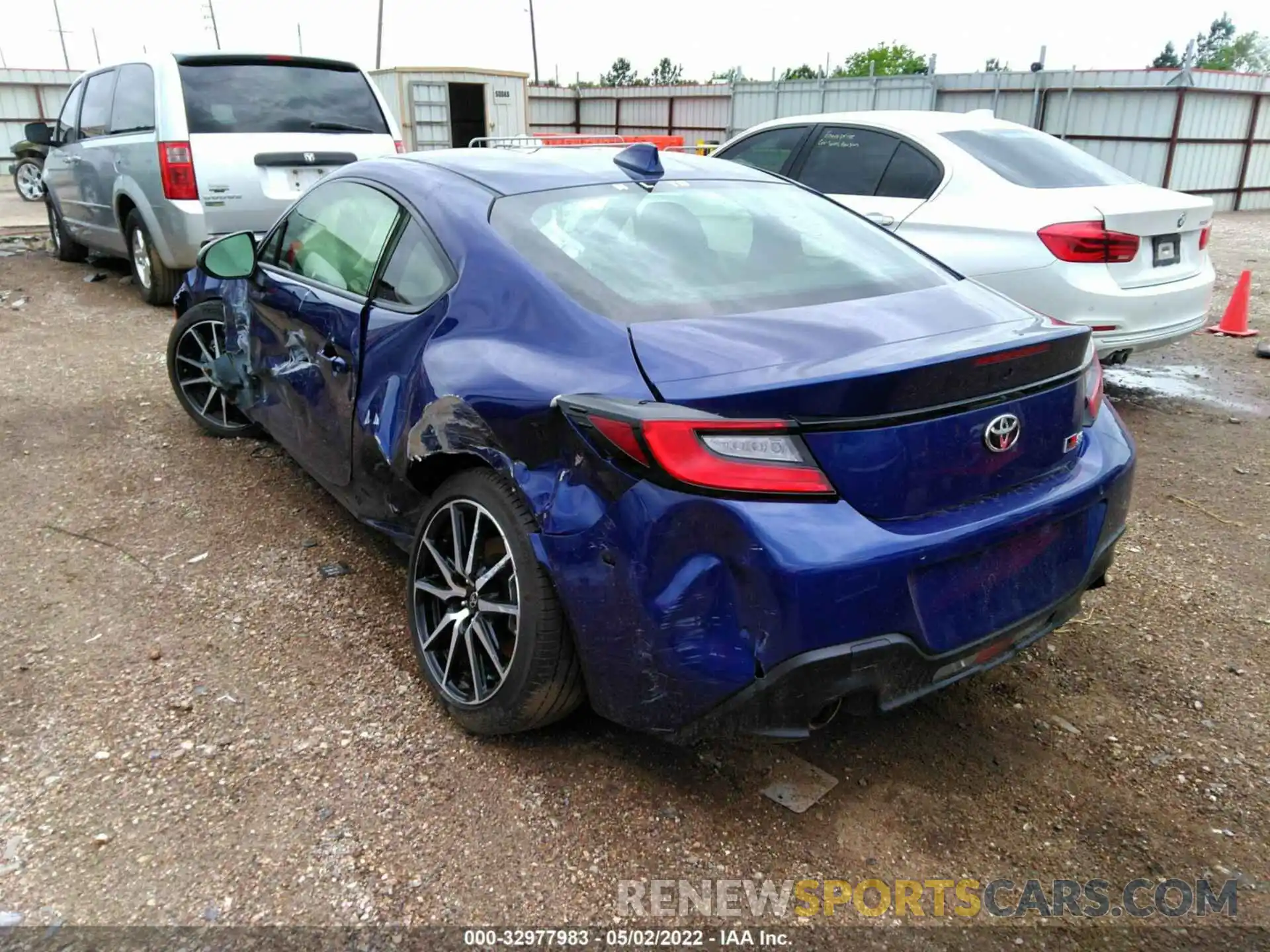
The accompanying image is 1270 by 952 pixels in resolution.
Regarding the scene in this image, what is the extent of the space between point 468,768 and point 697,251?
157cm

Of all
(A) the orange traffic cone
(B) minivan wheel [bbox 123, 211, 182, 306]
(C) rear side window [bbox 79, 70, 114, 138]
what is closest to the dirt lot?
(B) minivan wheel [bbox 123, 211, 182, 306]

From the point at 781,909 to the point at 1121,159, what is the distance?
61.9 ft

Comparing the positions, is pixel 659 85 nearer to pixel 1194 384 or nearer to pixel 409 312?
pixel 1194 384

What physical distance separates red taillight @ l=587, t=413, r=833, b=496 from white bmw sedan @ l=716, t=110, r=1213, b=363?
11.0 ft

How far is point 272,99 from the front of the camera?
7.27m

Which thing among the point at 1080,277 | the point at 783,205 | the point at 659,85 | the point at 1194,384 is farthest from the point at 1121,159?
the point at 783,205

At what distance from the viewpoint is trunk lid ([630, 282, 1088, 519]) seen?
206cm

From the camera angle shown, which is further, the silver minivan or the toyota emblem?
the silver minivan

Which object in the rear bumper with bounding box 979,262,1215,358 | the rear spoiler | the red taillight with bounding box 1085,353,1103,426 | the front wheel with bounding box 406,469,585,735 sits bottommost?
the front wheel with bounding box 406,469,585,735

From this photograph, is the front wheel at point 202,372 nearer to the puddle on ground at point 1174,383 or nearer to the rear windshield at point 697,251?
the rear windshield at point 697,251

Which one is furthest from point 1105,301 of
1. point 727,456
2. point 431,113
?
point 431,113

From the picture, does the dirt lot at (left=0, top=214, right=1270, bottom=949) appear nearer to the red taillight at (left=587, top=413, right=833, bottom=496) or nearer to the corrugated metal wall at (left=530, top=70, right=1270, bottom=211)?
the red taillight at (left=587, top=413, right=833, bottom=496)

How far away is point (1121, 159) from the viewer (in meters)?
17.6

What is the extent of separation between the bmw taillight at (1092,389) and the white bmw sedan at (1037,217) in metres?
2.30
